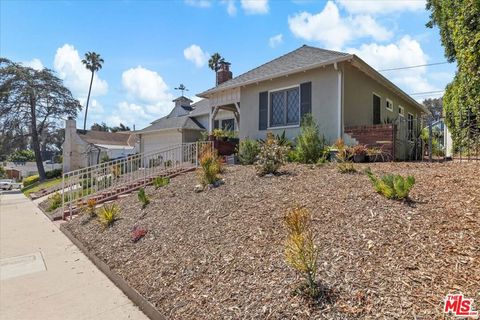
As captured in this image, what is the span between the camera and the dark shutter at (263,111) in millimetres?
11844

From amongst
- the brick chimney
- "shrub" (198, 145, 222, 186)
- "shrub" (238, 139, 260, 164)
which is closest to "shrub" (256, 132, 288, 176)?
"shrub" (198, 145, 222, 186)

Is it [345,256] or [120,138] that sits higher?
[120,138]

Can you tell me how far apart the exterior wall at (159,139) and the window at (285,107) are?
10431 mm

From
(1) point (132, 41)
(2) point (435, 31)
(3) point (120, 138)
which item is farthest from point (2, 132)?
(2) point (435, 31)

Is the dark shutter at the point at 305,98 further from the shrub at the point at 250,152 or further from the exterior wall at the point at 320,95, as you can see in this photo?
the shrub at the point at 250,152

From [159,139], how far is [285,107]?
13654 millimetres

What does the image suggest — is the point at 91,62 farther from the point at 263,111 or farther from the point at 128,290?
the point at 128,290

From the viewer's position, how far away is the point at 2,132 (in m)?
31.7

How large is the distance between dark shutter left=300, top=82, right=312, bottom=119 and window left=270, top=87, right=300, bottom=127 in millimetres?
265

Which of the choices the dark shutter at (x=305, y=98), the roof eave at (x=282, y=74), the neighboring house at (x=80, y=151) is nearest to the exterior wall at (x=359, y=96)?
the roof eave at (x=282, y=74)

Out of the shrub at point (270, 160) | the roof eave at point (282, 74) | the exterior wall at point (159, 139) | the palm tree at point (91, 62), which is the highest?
the palm tree at point (91, 62)

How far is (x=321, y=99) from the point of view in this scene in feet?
33.4

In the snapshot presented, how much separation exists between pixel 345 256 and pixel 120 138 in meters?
42.3

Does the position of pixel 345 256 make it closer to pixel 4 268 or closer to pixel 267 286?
pixel 267 286
